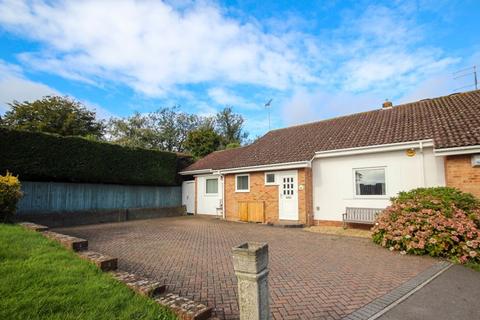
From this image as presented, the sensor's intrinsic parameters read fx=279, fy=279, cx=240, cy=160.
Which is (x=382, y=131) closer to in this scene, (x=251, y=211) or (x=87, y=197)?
(x=251, y=211)

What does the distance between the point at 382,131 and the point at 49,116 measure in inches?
1092

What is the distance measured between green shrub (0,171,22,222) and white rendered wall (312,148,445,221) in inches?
451

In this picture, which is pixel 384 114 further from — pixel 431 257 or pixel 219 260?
pixel 219 260

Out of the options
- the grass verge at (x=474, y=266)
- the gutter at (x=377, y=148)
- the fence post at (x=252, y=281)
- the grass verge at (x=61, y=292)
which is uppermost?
the gutter at (x=377, y=148)

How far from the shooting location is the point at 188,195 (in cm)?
1906

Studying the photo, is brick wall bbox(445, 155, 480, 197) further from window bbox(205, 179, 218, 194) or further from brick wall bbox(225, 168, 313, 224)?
window bbox(205, 179, 218, 194)

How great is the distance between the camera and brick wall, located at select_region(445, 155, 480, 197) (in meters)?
8.53

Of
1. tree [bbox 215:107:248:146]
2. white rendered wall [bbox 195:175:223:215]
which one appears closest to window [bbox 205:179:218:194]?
white rendered wall [bbox 195:175:223:215]

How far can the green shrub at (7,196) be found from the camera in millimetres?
8977

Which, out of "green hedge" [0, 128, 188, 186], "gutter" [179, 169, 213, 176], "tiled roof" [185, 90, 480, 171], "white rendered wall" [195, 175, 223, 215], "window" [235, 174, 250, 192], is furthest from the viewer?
"gutter" [179, 169, 213, 176]

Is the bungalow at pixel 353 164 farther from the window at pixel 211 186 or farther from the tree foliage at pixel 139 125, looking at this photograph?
the tree foliage at pixel 139 125

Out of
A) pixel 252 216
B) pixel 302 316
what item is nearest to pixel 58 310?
pixel 302 316

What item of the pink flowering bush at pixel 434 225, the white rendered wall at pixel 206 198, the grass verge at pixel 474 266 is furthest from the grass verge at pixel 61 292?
the white rendered wall at pixel 206 198

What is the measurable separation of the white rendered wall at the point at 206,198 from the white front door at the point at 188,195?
67 centimetres
